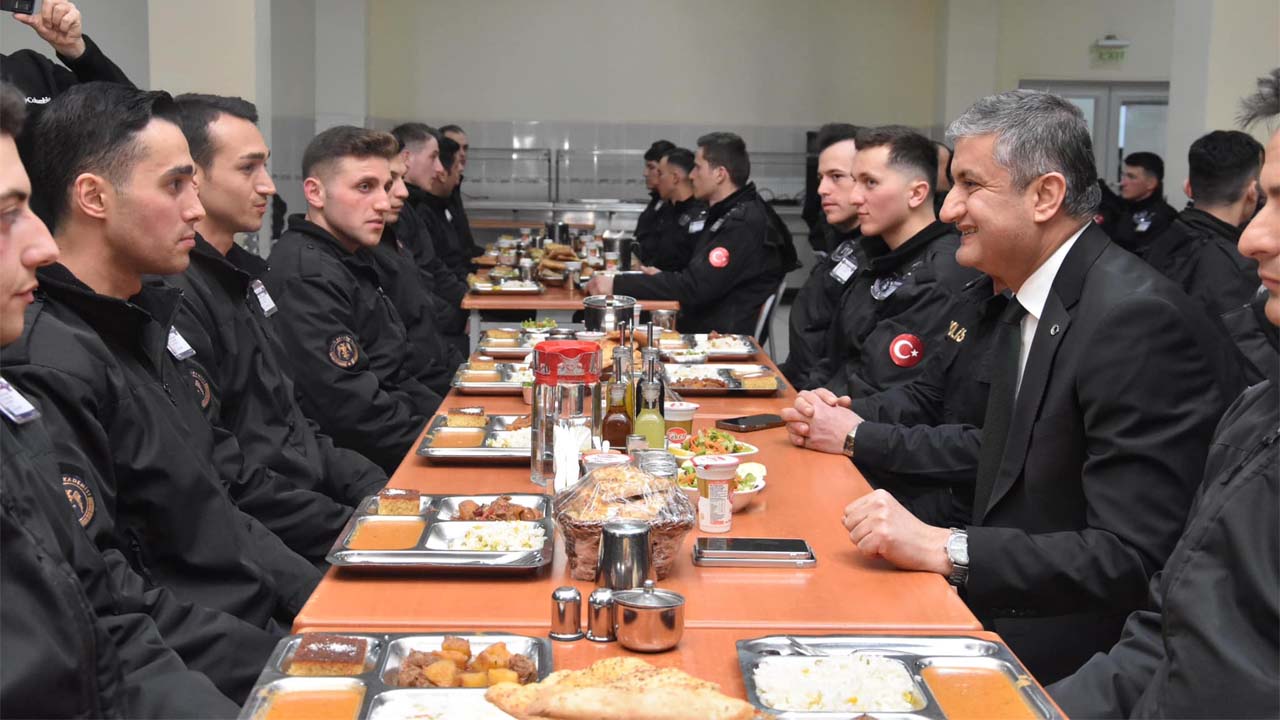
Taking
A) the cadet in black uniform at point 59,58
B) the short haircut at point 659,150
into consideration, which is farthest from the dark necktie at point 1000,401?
the short haircut at point 659,150

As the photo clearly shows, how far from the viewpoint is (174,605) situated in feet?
6.93

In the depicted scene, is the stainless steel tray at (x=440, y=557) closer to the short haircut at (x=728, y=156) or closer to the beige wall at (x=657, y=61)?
the short haircut at (x=728, y=156)

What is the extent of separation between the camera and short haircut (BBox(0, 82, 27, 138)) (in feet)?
5.45

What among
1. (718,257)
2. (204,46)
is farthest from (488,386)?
(204,46)

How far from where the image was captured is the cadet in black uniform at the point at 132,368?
2.07 m

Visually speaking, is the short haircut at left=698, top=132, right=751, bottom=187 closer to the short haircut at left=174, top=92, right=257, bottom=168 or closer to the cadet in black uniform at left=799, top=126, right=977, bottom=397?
the cadet in black uniform at left=799, top=126, right=977, bottom=397

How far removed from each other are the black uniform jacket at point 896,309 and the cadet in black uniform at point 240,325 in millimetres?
1518

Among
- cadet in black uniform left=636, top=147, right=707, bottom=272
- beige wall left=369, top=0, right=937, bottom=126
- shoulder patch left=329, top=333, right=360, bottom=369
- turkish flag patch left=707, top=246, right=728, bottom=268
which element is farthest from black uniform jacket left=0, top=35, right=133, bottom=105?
beige wall left=369, top=0, right=937, bottom=126

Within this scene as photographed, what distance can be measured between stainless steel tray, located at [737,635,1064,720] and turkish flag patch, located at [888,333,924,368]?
2.08 meters

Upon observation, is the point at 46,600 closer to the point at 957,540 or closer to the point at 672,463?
the point at 672,463

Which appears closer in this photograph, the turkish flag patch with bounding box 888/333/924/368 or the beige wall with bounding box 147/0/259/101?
the turkish flag patch with bounding box 888/333/924/368

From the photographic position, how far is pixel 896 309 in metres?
4.00

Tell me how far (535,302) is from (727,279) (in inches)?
42.4

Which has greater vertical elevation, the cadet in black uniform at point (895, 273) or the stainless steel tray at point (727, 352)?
the cadet in black uniform at point (895, 273)
